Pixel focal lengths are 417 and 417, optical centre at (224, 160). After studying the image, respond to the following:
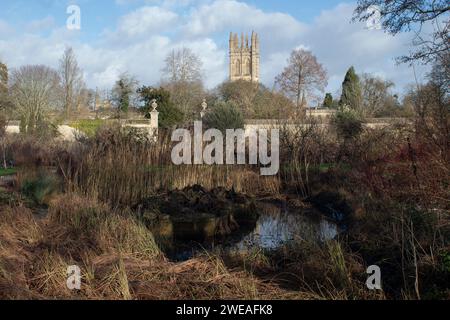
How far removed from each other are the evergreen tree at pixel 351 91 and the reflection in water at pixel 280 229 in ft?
61.5

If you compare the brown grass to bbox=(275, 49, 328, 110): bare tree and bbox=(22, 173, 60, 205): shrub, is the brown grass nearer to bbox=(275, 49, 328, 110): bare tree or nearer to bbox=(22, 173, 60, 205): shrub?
bbox=(22, 173, 60, 205): shrub

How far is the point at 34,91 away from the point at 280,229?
74.5 feet

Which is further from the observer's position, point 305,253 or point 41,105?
point 41,105

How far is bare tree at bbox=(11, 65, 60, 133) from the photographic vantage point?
80.5ft

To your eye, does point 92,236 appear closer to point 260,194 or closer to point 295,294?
point 295,294

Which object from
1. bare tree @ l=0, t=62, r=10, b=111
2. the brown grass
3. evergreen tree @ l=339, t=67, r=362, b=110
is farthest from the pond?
bare tree @ l=0, t=62, r=10, b=111

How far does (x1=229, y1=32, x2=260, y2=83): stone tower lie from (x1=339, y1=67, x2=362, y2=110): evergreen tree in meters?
51.1

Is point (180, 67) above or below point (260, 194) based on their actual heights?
above

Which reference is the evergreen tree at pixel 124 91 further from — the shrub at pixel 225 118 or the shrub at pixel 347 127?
the shrub at pixel 347 127

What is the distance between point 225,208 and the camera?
6898 mm

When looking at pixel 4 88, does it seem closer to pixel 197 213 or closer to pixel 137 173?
pixel 137 173

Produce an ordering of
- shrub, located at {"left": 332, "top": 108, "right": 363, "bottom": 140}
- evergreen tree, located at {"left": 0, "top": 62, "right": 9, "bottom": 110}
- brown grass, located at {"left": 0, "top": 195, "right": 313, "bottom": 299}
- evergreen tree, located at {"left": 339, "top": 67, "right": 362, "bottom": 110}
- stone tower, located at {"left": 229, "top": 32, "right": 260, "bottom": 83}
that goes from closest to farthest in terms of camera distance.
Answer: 1. brown grass, located at {"left": 0, "top": 195, "right": 313, "bottom": 299}
2. shrub, located at {"left": 332, "top": 108, "right": 363, "bottom": 140}
3. evergreen tree, located at {"left": 0, "top": 62, "right": 9, "bottom": 110}
4. evergreen tree, located at {"left": 339, "top": 67, "right": 362, "bottom": 110}
5. stone tower, located at {"left": 229, "top": 32, "right": 260, "bottom": 83}
